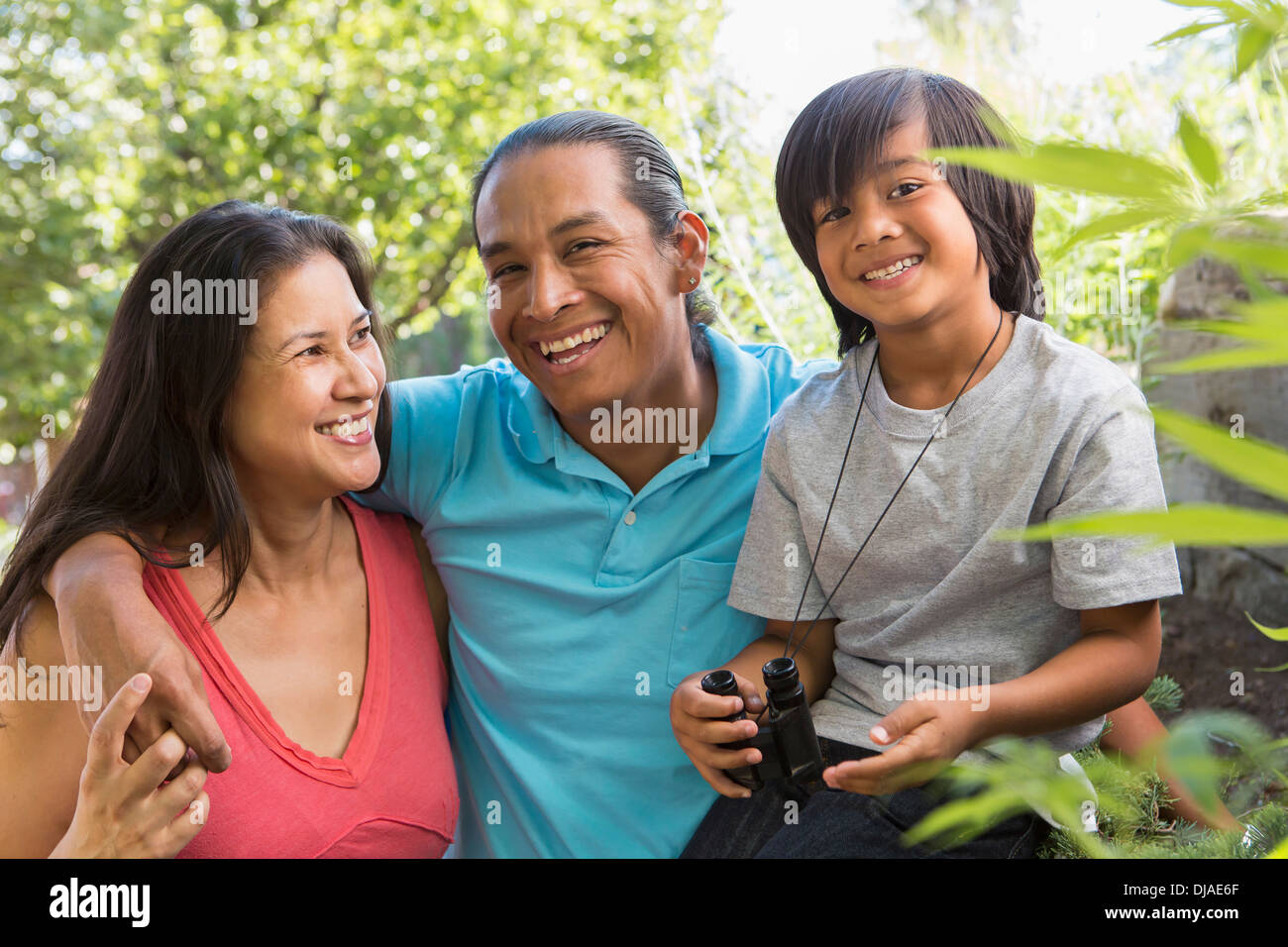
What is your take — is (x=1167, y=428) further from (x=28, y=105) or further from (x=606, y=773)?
(x=28, y=105)

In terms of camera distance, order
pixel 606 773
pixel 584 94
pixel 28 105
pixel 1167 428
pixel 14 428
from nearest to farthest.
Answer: pixel 1167 428
pixel 606 773
pixel 584 94
pixel 28 105
pixel 14 428

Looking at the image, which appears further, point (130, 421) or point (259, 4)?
point (259, 4)

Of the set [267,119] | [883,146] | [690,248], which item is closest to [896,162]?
[883,146]

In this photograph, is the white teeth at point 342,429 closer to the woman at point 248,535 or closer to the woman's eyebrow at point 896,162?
the woman at point 248,535

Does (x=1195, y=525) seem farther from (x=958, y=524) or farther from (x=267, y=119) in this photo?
(x=267, y=119)

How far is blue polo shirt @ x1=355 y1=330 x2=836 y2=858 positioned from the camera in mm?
1728

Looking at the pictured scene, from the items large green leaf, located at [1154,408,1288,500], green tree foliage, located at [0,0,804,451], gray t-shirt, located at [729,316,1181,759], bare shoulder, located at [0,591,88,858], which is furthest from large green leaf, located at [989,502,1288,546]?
green tree foliage, located at [0,0,804,451]

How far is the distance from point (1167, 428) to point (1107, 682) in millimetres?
1072

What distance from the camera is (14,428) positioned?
6285 millimetres

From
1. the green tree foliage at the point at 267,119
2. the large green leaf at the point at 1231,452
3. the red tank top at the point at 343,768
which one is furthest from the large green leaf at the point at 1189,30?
the green tree foliage at the point at 267,119

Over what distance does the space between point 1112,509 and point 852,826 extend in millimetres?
512

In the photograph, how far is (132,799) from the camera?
130 cm

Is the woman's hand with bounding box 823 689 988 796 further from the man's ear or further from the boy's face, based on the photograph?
the man's ear
